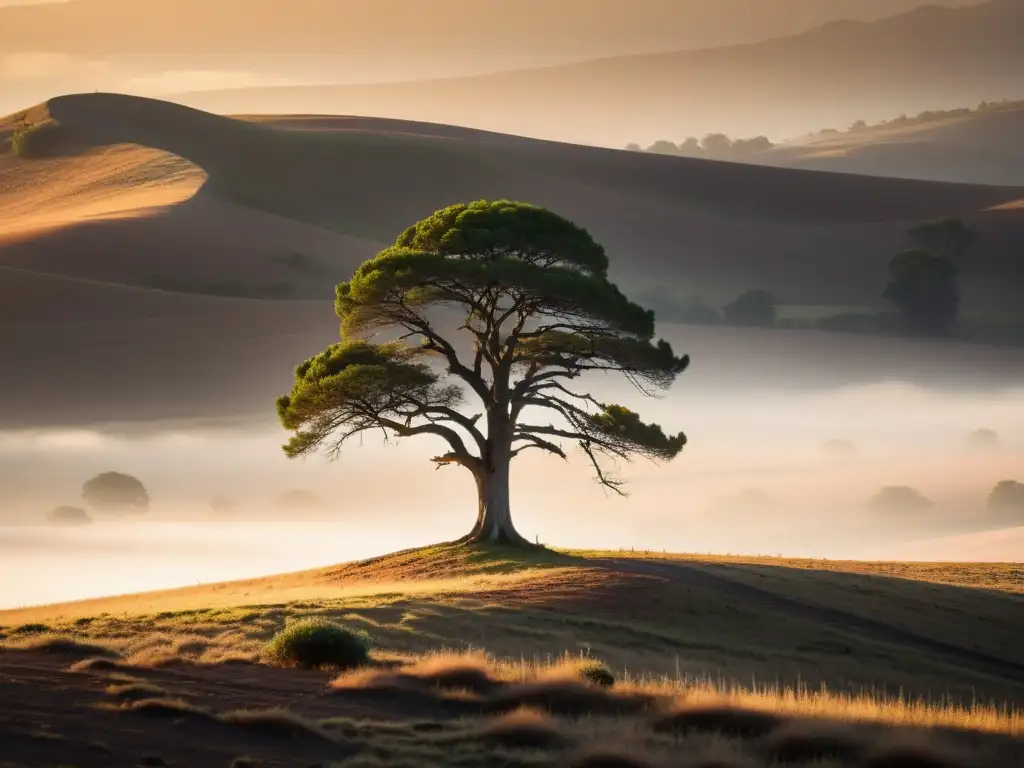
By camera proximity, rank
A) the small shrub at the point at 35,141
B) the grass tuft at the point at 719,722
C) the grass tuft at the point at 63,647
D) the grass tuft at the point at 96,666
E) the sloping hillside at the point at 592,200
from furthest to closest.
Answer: the small shrub at the point at 35,141, the sloping hillside at the point at 592,200, the grass tuft at the point at 63,647, the grass tuft at the point at 96,666, the grass tuft at the point at 719,722

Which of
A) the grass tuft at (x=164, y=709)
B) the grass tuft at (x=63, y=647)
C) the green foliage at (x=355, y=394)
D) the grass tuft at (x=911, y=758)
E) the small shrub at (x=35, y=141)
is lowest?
the grass tuft at (x=911, y=758)

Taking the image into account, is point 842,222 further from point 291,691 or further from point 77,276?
point 291,691

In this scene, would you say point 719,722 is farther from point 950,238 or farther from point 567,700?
point 950,238

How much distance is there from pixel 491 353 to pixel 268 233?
97.4 meters

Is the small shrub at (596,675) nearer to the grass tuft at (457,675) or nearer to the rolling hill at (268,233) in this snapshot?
the grass tuft at (457,675)

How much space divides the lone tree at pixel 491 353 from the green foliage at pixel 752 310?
8521 centimetres

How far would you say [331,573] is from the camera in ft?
157

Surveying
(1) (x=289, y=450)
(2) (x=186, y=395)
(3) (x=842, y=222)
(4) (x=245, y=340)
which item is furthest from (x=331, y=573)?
(3) (x=842, y=222)

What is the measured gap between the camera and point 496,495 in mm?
46906

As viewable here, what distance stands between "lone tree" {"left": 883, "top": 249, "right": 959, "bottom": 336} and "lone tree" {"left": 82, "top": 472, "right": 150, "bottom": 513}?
7452 centimetres

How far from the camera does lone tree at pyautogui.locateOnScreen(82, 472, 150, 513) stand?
79.3m

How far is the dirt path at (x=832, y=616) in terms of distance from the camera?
37062 millimetres

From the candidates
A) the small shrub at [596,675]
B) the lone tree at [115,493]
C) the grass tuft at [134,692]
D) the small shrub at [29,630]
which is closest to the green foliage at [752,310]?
the lone tree at [115,493]

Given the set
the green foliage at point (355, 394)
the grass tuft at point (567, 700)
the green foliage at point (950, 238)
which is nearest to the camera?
the grass tuft at point (567, 700)
